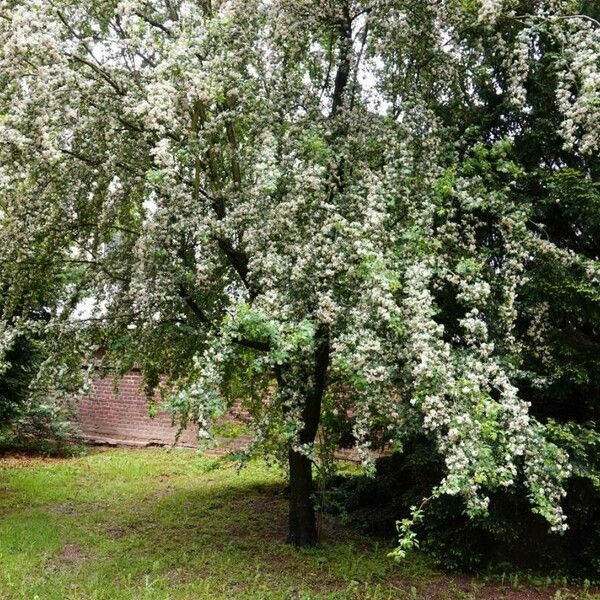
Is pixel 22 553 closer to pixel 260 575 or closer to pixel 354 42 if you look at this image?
pixel 260 575

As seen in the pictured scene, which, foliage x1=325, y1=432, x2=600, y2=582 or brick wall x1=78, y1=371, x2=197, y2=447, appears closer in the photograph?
foliage x1=325, y1=432, x2=600, y2=582

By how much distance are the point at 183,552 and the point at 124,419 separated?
32.8 feet

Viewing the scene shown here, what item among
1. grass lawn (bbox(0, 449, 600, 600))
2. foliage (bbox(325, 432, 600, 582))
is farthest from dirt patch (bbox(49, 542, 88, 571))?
foliage (bbox(325, 432, 600, 582))

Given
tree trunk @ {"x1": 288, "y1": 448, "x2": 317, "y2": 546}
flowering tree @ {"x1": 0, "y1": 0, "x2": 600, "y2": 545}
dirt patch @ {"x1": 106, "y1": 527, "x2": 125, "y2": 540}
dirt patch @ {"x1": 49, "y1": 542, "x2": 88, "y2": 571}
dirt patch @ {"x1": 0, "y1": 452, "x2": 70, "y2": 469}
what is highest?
flowering tree @ {"x1": 0, "y1": 0, "x2": 600, "y2": 545}

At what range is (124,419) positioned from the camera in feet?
57.2

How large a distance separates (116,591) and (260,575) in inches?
62.3

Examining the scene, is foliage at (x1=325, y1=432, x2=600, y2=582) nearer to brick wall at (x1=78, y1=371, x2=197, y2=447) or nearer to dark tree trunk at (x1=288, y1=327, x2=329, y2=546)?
dark tree trunk at (x1=288, y1=327, x2=329, y2=546)

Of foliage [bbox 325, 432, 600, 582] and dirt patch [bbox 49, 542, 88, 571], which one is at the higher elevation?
foliage [bbox 325, 432, 600, 582]

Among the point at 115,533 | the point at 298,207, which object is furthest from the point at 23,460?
the point at 298,207

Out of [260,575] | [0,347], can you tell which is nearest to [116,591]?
[260,575]

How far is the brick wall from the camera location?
17.0 meters

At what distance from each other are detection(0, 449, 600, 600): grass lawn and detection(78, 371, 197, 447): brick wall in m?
4.55

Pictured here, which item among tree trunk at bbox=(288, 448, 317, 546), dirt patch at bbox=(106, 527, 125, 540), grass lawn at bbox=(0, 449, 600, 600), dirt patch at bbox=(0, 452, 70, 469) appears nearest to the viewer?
grass lawn at bbox=(0, 449, 600, 600)

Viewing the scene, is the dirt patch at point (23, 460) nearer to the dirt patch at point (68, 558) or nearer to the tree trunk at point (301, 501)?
the dirt patch at point (68, 558)
